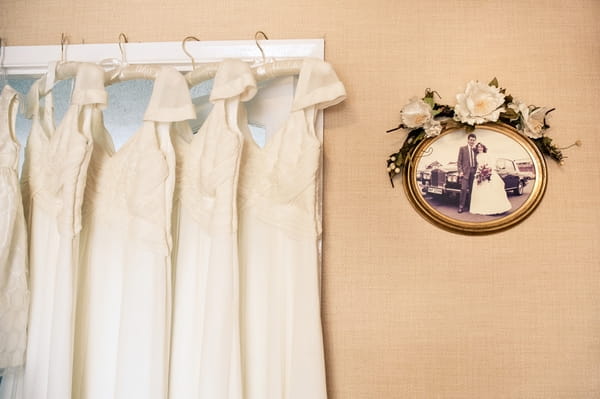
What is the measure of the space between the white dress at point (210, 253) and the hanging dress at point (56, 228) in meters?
0.23

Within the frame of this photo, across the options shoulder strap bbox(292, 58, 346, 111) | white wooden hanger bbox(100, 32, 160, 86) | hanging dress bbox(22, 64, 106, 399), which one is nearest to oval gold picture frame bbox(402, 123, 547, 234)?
shoulder strap bbox(292, 58, 346, 111)

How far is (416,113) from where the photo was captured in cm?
140

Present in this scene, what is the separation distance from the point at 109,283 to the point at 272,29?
0.77 m

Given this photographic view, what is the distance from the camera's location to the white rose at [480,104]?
1.38 m

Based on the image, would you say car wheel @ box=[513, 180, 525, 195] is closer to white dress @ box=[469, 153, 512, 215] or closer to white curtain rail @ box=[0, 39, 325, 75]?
white dress @ box=[469, 153, 512, 215]

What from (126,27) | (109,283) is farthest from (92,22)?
(109,283)

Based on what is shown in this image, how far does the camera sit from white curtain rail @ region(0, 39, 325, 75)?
1.48 metres

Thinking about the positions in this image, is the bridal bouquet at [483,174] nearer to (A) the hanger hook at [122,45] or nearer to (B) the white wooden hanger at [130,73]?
(B) the white wooden hanger at [130,73]

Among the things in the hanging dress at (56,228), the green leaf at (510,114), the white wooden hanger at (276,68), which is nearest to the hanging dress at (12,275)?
the hanging dress at (56,228)

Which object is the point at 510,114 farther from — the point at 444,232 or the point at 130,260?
the point at 130,260

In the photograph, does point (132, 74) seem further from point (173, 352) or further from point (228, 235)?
point (173, 352)

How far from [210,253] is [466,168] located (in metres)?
0.66

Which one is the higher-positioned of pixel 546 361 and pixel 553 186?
pixel 553 186

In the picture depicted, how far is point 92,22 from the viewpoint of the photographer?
1.56 meters
